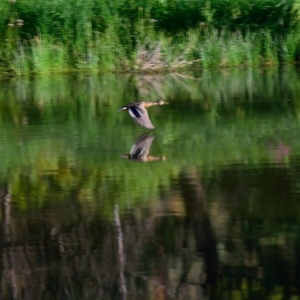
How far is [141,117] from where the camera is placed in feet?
32.0

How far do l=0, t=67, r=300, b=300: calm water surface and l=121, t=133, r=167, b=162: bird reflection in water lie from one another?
0.08 feet

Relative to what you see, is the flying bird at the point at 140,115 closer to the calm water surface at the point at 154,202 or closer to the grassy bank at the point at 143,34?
the calm water surface at the point at 154,202

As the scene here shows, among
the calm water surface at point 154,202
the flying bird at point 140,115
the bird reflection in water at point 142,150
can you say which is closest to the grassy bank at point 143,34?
the calm water surface at point 154,202

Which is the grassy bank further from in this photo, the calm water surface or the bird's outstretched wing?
the bird's outstretched wing

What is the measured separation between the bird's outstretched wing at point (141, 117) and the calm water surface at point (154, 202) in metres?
0.10

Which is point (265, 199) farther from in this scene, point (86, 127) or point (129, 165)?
point (86, 127)

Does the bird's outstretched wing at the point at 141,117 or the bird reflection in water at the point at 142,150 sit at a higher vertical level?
the bird's outstretched wing at the point at 141,117

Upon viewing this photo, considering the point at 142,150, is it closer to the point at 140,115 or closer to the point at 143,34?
the point at 140,115

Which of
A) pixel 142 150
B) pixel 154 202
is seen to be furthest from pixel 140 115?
pixel 154 202

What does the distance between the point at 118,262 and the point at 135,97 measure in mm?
7833

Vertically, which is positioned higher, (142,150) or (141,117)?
(141,117)

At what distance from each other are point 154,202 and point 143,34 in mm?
11701

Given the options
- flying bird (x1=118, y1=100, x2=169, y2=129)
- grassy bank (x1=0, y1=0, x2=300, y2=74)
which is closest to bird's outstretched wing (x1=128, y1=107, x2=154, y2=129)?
flying bird (x1=118, y1=100, x2=169, y2=129)

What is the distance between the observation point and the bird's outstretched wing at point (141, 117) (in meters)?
9.55
